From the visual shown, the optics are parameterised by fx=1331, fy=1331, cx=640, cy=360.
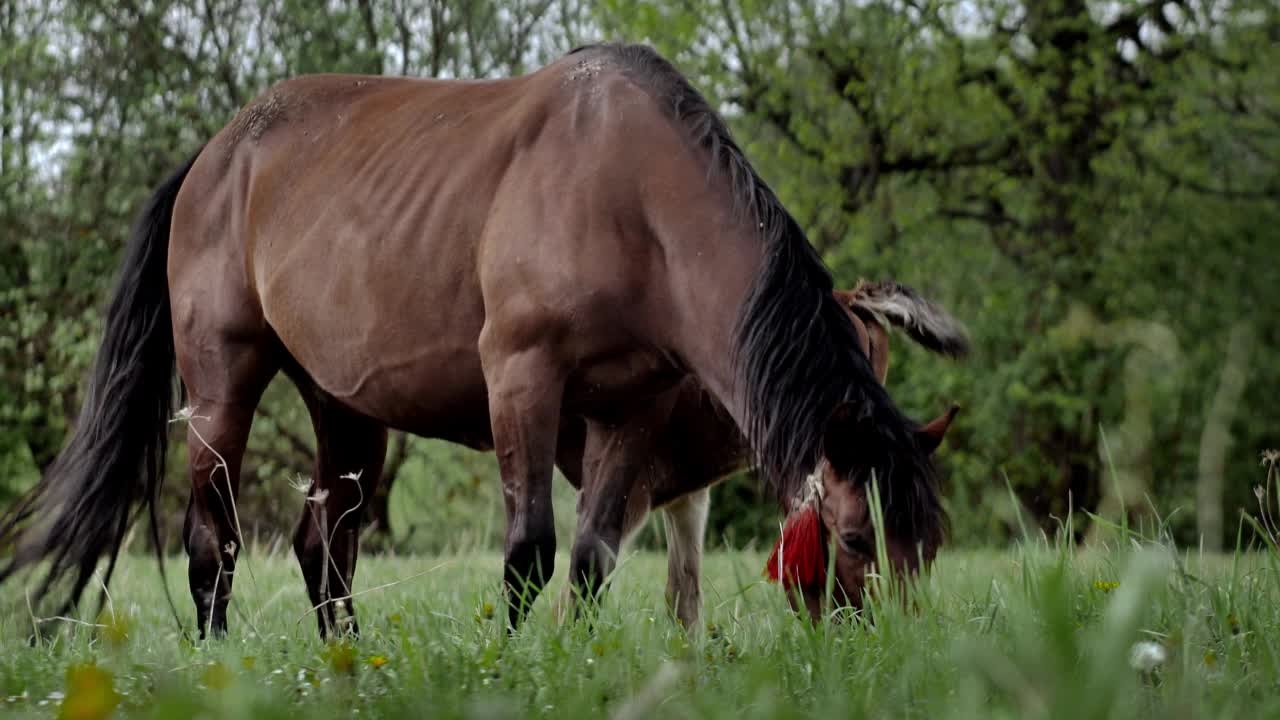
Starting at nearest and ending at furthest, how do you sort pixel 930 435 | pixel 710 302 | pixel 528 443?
pixel 930 435 → pixel 710 302 → pixel 528 443

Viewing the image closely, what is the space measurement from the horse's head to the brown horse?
1.35 ft

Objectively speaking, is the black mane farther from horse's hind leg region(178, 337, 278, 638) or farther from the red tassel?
horse's hind leg region(178, 337, 278, 638)

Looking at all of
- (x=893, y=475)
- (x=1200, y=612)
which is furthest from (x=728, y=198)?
(x=1200, y=612)

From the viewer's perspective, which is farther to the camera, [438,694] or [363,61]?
[363,61]

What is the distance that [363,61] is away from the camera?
11305mm

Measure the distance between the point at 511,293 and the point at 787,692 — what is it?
205cm

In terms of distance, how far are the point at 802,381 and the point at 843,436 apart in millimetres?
279

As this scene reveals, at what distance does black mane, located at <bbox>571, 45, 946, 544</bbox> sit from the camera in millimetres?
3244

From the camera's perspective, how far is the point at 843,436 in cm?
325

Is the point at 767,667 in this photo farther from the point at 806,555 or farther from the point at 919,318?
the point at 919,318

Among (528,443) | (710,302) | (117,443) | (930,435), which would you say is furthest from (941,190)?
(930,435)

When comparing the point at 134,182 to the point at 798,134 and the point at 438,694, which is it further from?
the point at 438,694

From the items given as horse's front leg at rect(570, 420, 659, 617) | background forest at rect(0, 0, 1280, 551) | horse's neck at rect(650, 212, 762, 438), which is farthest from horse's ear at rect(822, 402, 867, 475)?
background forest at rect(0, 0, 1280, 551)

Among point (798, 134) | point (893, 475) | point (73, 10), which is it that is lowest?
point (893, 475)
